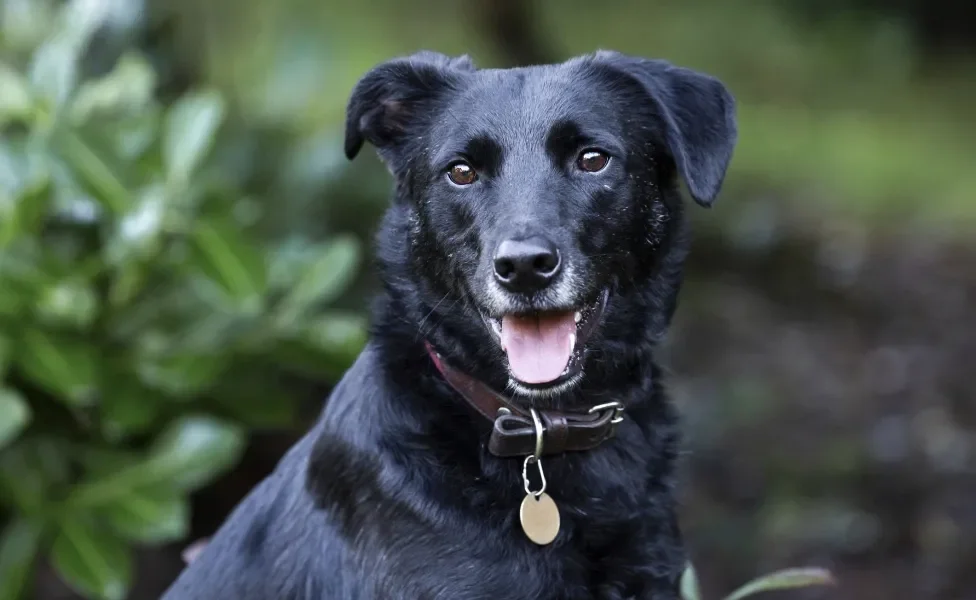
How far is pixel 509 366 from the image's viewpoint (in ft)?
8.55

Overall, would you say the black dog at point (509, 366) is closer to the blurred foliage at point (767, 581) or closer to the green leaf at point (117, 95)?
the blurred foliage at point (767, 581)

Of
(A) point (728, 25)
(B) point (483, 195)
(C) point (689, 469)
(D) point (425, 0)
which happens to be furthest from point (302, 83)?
(B) point (483, 195)

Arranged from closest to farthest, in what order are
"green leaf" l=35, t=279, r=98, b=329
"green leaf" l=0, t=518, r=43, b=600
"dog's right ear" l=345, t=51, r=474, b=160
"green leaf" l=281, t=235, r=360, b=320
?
"dog's right ear" l=345, t=51, r=474, b=160 → "green leaf" l=35, t=279, r=98, b=329 → "green leaf" l=0, t=518, r=43, b=600 → "green leaf" l=281, t=235, r=360, b=320

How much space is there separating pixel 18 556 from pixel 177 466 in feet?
2.23

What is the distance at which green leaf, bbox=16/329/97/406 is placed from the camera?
4168 mm

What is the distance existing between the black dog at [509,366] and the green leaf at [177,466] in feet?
4.91

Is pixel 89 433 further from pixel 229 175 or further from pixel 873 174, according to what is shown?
pixel 873 174

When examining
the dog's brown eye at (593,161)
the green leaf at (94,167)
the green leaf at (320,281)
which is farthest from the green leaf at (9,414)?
the dog's brown eye at (593,161)

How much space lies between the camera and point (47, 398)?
181 inches

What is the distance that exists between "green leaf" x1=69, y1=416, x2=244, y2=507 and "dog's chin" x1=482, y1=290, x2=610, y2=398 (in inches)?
78.5

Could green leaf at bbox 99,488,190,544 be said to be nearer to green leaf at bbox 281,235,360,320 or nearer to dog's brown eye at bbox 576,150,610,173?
green leaf at bbox 281,235,360,320

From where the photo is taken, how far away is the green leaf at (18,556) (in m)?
4.28

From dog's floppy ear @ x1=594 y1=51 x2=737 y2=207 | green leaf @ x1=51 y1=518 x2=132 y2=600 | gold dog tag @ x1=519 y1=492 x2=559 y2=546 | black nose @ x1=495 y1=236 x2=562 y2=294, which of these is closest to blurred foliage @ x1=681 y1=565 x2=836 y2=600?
gold dog tag @ x1=519 y1=492 x2=559 y2=546

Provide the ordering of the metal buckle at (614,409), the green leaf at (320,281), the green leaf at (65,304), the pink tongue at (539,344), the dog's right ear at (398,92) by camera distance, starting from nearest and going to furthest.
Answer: the pink tongue at (539,344) < the metal buckle at (614,409) < the dog's right ear at (398,92) < the green leaf at (65,304) < the green leaf at (320,281)
